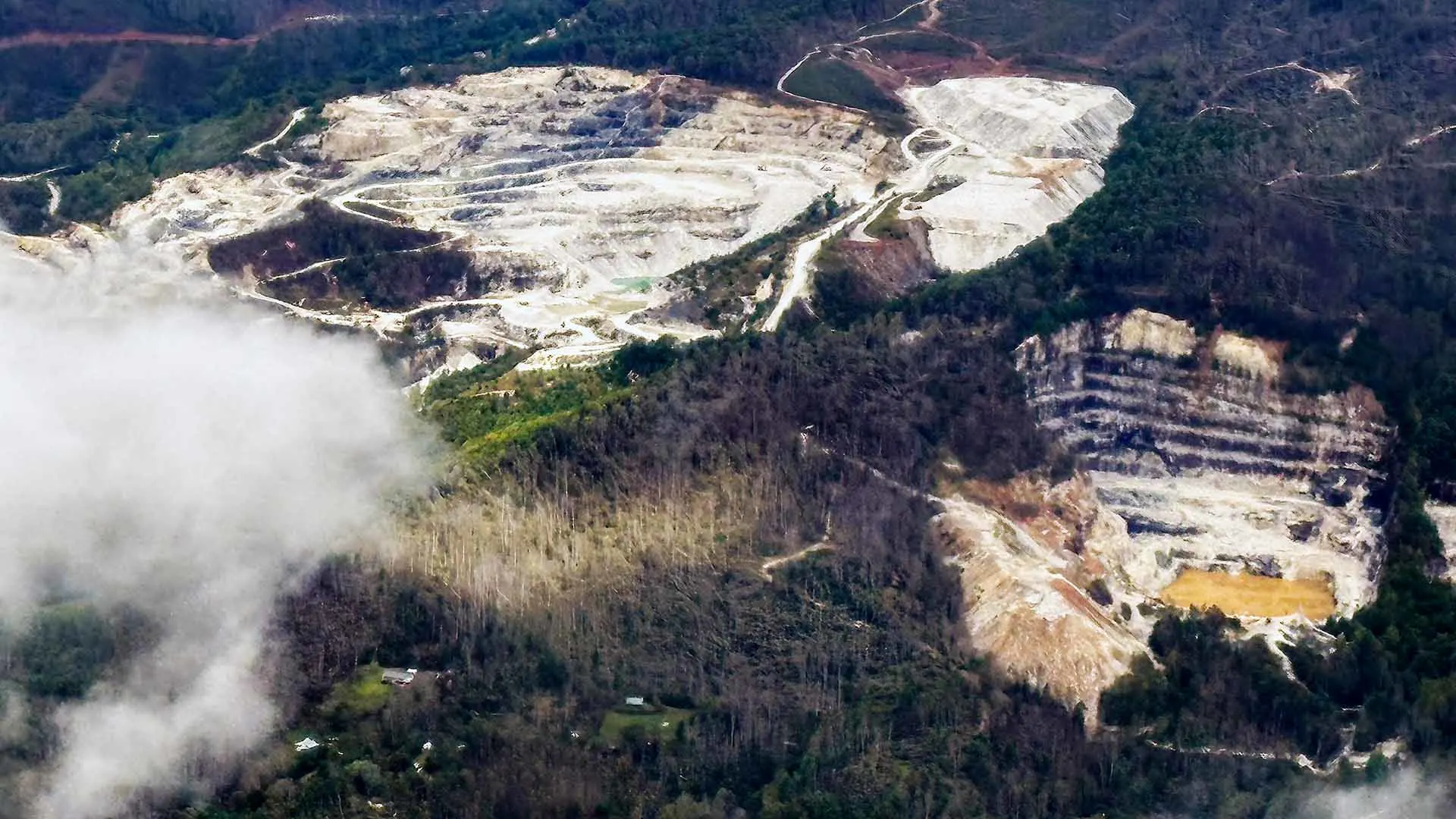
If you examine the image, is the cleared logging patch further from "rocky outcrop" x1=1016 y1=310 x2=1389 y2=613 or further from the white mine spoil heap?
the white mine spoil heap

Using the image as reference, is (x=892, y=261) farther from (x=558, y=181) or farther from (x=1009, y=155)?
(x=558, y=181)

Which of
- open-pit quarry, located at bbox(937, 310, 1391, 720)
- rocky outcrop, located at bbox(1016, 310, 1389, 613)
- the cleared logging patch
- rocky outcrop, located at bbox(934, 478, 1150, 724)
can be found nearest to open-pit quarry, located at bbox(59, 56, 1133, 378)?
rocky outcrop, located at bbox(1016, 310, 1389, 613)

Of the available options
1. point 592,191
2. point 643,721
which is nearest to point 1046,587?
point 643,721

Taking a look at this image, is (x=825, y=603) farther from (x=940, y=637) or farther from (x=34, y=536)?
(x=34, y=536)

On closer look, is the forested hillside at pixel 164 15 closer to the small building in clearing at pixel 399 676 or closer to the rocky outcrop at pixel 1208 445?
the rocky outcrop at pixel 1208 445

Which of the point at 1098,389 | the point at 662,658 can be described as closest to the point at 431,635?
the point at 662,658

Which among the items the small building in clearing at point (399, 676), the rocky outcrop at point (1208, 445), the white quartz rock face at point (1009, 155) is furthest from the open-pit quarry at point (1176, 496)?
the small building in clearing at point (399, 676)
